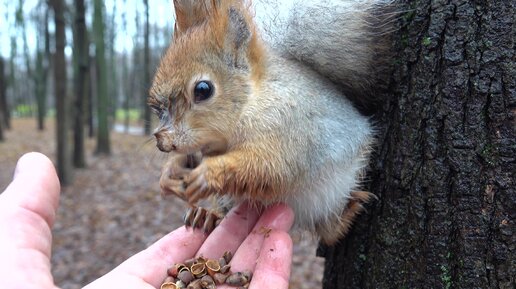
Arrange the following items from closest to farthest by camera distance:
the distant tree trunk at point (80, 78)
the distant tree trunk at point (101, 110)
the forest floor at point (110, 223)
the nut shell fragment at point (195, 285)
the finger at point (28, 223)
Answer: the finger at point (28, 223) → the nut shell fragment at point (195, 285) → the forest floor at point (110, 223) → the distant tree trunk at point (80, 78) → the distant tree trunk at point (101, 110)

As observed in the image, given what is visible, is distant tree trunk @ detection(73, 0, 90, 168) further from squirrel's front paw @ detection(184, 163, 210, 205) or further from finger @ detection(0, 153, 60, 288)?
squirrel's front paw @ detection(184, 163, 210, 205)

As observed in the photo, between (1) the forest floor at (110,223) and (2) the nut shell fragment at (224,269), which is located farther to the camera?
(1) the forest floor at (110,223)

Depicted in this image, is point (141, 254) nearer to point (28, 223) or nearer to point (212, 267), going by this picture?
point (212, 267)

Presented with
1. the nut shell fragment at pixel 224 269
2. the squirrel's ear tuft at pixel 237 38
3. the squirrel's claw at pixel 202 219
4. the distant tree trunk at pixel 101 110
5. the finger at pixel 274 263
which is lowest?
the distant tree trunk at pixel 101 110

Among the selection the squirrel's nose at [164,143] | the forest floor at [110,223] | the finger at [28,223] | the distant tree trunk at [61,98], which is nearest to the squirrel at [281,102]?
the squirrel's nose at [164,143]

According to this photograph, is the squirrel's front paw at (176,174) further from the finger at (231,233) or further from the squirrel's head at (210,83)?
the finger at (231,233)

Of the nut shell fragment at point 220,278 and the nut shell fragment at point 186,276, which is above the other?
the nut shell fragment at point 220,278

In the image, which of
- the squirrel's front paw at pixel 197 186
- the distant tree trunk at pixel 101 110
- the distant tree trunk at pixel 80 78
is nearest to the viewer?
the squirrel's front paw at pixel 197 186
